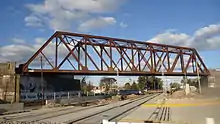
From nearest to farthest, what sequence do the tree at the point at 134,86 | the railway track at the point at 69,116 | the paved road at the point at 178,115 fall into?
the paved road at the point at 178,115, the railway track at the point at 69,116, the tree at the point at 134,86

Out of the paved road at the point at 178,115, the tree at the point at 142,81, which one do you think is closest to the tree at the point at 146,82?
the tree at the point at 142,81

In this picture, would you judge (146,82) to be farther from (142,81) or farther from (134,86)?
(134,86)

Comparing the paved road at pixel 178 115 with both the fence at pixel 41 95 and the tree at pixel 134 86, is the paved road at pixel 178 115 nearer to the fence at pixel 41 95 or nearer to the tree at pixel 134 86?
the fence at pixel 41 95

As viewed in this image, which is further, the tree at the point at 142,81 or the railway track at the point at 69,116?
the tree at the point at 142,81

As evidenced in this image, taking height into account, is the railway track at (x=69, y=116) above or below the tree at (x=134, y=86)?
below

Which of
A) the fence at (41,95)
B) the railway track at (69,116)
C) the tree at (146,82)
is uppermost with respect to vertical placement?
the tree at (146,82)

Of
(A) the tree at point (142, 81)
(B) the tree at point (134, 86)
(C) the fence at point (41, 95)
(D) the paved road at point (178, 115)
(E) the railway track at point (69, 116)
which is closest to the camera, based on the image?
(D) the paved road at point (178, 115)

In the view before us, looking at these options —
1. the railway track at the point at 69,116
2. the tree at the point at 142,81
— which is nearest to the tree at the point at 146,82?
the tree at the point at 142,81

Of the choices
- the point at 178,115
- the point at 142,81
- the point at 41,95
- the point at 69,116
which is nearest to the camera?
the point at 178,115

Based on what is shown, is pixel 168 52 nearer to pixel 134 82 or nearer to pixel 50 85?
pixel 50 85

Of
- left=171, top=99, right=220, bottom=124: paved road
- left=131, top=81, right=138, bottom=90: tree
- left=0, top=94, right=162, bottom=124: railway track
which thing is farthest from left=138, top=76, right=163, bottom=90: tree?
left=171, top=99, right=220, bottom=124: paved road

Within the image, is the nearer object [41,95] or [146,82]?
[41,95]

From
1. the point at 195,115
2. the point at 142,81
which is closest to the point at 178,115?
the point at 195,115

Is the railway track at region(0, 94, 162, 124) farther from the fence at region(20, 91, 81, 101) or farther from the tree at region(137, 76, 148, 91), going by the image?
the tree at region(137, 76, 148, 91)
